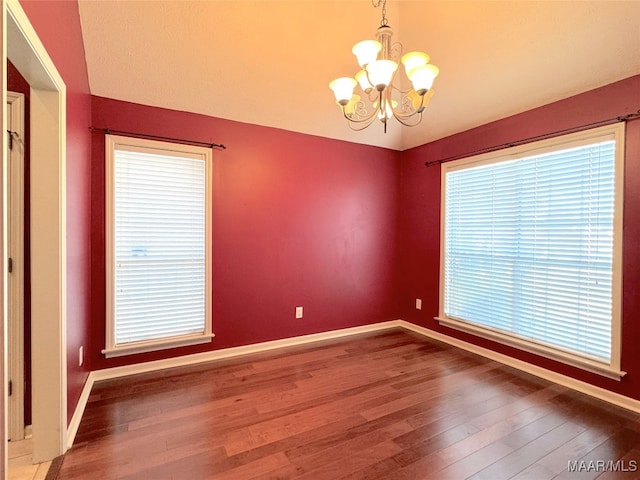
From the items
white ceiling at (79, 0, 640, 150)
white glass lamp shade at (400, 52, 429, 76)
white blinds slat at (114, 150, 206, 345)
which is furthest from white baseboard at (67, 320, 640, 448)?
white glass lamp shade at (400, 52, 429, 76)

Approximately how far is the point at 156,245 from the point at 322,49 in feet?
7.74

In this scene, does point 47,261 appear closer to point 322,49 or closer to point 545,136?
point 322,49

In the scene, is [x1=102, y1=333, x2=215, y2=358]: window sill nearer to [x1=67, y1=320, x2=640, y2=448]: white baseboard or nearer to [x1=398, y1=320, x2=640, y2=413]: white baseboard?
[x1=67, y1=320, x2=640, y2=448]: white baseboard

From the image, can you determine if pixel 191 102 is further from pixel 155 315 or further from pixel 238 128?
pixel 155 315

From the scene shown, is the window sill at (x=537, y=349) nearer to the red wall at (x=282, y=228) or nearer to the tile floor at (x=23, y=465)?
the red wall at (x=282, y=228)

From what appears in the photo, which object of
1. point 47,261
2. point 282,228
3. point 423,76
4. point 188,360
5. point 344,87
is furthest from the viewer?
point 282,228

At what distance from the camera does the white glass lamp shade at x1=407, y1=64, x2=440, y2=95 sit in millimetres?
1728

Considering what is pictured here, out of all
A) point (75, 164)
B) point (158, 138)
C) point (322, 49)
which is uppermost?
point (322, 49)

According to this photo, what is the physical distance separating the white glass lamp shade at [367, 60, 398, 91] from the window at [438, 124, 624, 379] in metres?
1.88

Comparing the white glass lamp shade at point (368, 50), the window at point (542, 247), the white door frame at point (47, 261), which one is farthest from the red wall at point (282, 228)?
the white glass lamp shade at point (368, 50)

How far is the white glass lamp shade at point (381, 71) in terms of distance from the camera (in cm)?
171

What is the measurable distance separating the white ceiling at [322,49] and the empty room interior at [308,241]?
0.7 inches

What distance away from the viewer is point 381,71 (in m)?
1.72

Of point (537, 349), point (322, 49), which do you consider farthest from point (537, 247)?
point (322, 49)
